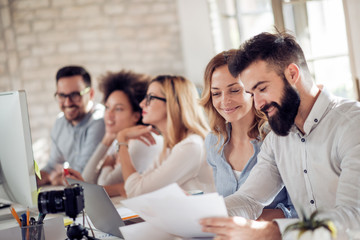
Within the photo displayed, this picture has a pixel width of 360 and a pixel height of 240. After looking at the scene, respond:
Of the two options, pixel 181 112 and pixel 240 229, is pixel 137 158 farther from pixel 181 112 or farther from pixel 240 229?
pixel 240 229

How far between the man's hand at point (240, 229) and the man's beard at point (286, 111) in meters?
0.37

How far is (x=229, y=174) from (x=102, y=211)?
2.21 feet

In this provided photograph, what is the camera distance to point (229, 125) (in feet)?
7.09

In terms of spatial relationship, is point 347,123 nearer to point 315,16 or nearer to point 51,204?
point 51,204

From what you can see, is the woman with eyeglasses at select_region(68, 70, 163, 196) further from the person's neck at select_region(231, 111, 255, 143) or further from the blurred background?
the blurred background

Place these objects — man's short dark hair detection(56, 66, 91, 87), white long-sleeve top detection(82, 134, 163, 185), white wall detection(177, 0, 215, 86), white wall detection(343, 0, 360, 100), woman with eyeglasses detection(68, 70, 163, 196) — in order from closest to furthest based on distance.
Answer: white long-sleeve top detection(82, 134, 163, 185) → white wall detection(343, 0, 360, 100) → woman with eyeglasses detection(68, 70, 163, 196) → man's short dark hair detection(56, 66, 91, 87) → white wall detection(177, 0, 215, 86)

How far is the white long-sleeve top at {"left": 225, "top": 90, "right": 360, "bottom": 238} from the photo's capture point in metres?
1.38

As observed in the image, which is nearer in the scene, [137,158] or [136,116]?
[137,158]

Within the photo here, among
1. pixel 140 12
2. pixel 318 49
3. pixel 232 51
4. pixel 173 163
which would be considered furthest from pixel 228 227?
pixel 140 12

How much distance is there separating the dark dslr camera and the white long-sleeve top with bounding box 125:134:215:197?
1309mm

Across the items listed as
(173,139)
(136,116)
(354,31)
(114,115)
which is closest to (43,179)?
(114,115)

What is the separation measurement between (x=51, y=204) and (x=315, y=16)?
300cm

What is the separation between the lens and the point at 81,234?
133 cm

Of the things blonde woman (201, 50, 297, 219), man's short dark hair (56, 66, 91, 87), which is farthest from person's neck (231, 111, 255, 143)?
man's short dark hair (56, 66, 91, 87)
